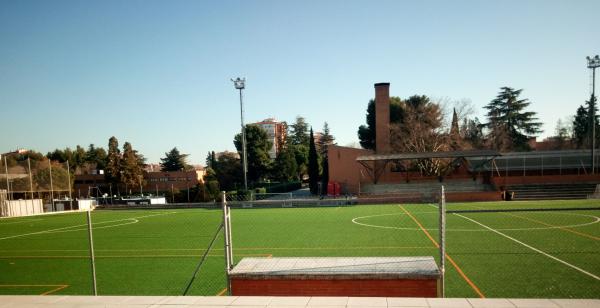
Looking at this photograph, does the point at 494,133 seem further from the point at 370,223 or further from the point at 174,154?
the point at 174,154

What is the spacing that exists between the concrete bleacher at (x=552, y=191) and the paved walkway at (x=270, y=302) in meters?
29.8

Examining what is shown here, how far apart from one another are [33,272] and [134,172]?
48.1m

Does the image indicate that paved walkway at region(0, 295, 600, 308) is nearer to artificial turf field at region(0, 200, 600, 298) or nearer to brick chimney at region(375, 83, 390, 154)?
artificial turf field at region(0, 200, 600, 298)

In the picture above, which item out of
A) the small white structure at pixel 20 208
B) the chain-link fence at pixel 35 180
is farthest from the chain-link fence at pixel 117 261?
the chain-link fence at pixel 35 180

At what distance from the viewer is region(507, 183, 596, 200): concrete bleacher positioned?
3028cm

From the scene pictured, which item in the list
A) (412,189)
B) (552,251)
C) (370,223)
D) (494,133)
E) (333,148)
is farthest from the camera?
(494,133)

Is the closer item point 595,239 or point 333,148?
point 595,239

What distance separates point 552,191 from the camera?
31.6m

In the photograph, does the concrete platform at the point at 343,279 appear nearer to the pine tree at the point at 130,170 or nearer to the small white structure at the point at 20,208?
the small white structure at the point at 20,208

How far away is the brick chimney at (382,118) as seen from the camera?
146ft

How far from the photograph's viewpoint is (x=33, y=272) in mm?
11352

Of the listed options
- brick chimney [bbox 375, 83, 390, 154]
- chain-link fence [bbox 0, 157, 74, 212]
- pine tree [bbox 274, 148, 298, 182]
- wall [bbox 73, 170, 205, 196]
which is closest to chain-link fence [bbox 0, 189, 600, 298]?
chain-link fence [bbox 0, 157, 74, 212]

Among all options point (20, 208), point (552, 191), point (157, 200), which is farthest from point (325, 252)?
point (20, 208)

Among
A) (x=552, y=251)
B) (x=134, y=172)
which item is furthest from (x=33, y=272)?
(x=134, y=172)
